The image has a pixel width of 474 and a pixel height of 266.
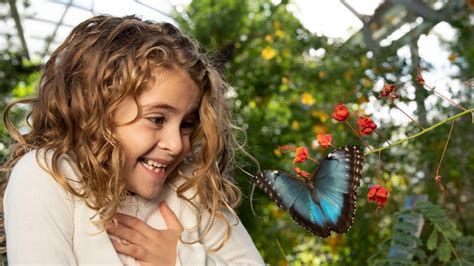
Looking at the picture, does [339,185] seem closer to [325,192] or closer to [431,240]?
[325,192]

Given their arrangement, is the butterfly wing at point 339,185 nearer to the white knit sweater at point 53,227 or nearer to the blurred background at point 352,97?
the white knit sweater at point 53,227

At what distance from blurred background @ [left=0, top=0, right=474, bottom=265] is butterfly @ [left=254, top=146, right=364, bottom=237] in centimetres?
72

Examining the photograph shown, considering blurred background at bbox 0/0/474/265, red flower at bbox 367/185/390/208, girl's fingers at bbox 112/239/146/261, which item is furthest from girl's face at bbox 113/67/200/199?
blurred background at bbox 0/0/474/265

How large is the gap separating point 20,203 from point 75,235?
0.51 feet

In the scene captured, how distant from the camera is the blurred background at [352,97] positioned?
4340 millimetres

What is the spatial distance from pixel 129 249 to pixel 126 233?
45mm

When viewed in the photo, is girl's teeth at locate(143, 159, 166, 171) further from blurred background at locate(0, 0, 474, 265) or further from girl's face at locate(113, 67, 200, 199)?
blurred background at locate(0, 0, 474, 265)

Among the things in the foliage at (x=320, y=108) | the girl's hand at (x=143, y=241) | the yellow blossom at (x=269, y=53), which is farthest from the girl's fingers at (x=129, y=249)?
the yellow blossom at (x=269, y=53)

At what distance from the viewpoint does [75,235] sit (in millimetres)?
2115

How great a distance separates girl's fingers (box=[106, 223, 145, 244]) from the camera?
7.15ft

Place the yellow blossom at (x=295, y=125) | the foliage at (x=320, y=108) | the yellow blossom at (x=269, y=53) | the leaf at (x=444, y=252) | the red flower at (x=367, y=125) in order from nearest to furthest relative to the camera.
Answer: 1. the red flower at (x=367, y=125)
2. the leaf at (x=444, y=252)
3. the foliage at (x=320, y=108)
4. the yellow blossom at (x=295, y=125)
5. the yellow blossom at (x=269, y=53)

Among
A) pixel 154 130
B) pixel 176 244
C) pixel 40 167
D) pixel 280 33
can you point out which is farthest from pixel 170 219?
pixel 280 33

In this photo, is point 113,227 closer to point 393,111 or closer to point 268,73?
point 393,111

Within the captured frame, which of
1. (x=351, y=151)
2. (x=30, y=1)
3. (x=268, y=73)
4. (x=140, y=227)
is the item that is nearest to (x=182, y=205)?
(x=140, y=227)
